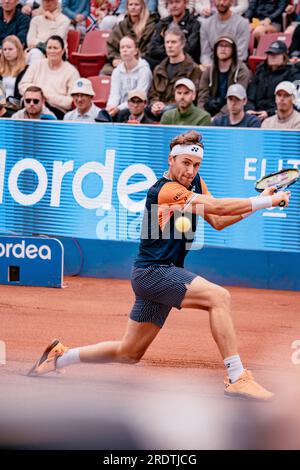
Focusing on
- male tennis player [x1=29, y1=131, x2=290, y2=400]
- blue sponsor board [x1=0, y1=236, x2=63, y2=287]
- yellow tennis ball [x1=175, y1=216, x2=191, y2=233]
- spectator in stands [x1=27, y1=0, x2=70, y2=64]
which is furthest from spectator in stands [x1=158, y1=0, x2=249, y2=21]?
yellow tennis ball [x1=175, y1=216, x2=191, y2=233]

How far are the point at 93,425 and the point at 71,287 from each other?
5851 millimetres

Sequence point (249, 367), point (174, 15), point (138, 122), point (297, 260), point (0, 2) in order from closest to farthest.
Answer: point (249, 367), point (297, 260), point (138, 122), point (174, 15), point (0, 2)

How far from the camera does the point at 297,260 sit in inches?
469

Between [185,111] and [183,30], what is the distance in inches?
91.8

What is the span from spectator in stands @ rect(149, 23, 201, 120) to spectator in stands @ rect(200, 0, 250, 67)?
43 cm

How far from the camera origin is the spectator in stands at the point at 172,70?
45.9ft

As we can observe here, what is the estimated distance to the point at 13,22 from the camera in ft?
54.6

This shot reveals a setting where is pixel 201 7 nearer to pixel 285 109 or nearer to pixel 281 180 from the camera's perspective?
pixel 285 109

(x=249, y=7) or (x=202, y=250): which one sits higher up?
(x=249, y=7)

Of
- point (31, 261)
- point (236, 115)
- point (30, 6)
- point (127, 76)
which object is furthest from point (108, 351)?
point (30, 6)

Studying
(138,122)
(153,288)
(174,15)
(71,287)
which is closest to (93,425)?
(153,288)

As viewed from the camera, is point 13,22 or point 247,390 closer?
point 247,390

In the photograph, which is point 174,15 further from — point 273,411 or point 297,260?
point 273,411

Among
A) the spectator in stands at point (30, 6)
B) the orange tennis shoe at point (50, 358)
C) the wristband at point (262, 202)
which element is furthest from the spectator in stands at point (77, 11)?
the wristband at point (262, 202)
